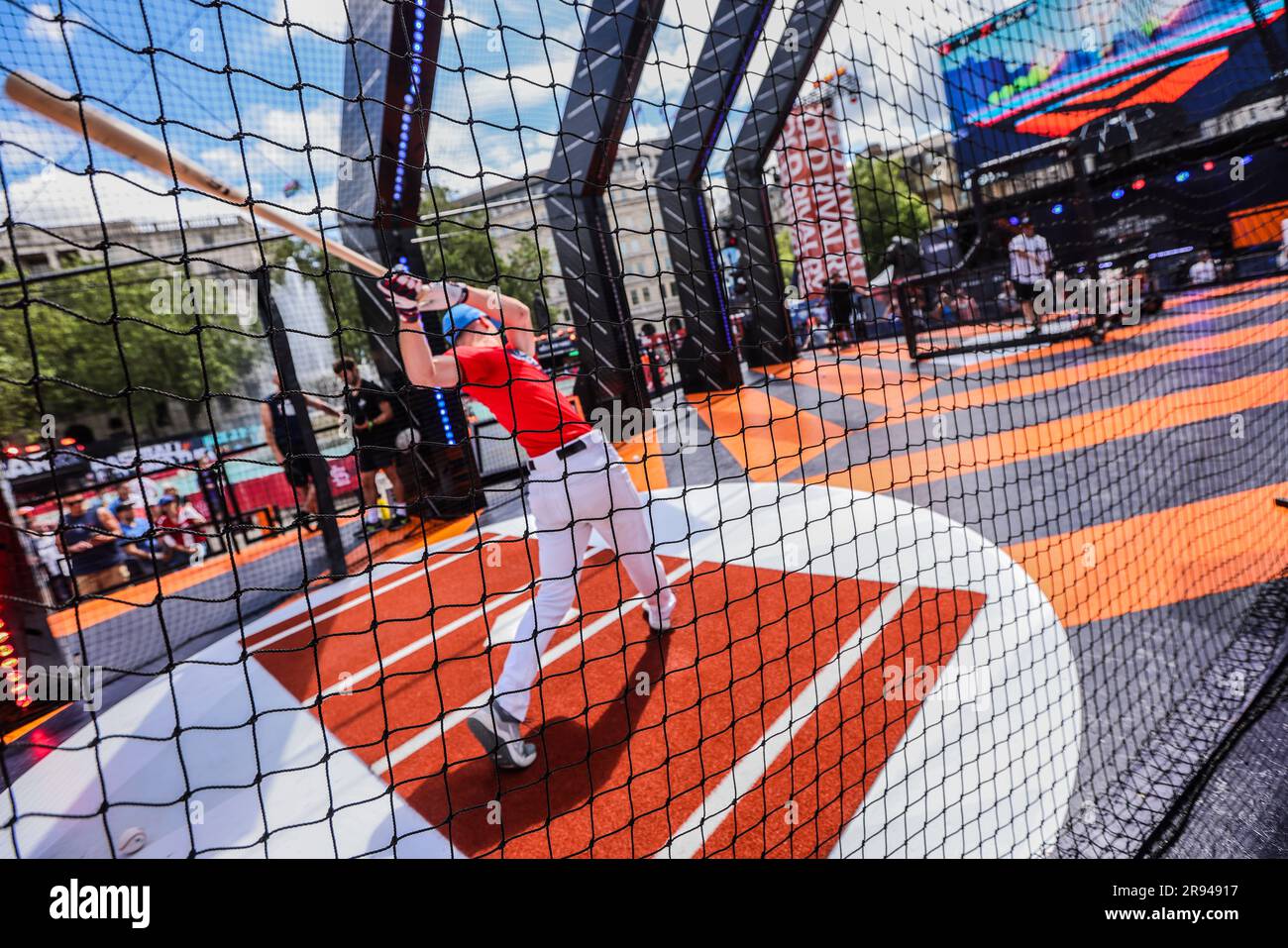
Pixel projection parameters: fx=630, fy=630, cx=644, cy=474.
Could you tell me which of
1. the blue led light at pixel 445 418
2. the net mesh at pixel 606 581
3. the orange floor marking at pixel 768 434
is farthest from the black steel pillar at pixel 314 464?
the orange floor marking at pixel 768 434

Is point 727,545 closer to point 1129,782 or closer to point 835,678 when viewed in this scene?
point 835,678

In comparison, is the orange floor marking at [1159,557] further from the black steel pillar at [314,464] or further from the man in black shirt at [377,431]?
the man in black shirt at [377,431]

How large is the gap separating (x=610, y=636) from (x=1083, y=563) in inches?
89.7

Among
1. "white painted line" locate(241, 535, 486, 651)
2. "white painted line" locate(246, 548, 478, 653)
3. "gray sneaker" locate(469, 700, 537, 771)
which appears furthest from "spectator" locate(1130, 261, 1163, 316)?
"gray sneaker" locate(469, 700, 537, 771)

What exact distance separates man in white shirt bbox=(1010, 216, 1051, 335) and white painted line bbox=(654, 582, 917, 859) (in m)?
5.84

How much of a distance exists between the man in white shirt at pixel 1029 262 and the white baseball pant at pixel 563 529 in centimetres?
646

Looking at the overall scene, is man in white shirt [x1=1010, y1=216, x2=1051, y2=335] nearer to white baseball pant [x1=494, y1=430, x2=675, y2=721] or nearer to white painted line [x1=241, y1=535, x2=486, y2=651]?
white baseball pant [x1=494, y1=430, x2=675, y2=721]

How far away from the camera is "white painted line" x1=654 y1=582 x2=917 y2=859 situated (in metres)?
1.85

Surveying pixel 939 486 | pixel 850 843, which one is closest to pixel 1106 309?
pixel 939 486

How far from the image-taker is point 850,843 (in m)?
1.76

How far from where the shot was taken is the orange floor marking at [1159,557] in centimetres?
268

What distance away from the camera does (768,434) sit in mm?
6629

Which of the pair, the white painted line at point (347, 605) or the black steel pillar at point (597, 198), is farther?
the black steel pillar at point (597, 198)
